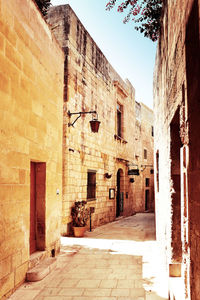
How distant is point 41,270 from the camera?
4555 mm

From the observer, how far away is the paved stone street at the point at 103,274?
4.02 metres

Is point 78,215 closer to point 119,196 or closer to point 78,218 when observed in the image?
point 78,218

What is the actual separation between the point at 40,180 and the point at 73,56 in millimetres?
4982

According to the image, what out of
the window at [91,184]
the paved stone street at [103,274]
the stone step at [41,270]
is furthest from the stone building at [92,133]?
the stone step at [41,270]

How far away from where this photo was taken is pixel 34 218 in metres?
5.34

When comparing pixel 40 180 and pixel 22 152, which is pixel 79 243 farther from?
pixel 22 152

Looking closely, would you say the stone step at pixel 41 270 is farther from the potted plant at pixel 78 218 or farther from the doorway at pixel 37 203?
the potted plant at pixel 78 218

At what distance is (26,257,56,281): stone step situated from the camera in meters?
4.43

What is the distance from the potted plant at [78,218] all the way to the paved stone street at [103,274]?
534 mm

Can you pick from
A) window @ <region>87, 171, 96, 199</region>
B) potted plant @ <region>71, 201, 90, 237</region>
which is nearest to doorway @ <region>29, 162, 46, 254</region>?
potted plant @ <region>71, 201, 90, 237</region>

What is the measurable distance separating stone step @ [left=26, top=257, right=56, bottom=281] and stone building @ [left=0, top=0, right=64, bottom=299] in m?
0.15

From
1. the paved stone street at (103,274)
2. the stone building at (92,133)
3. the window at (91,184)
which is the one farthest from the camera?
the window at (91,184)

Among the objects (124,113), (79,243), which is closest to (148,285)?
(79,243)

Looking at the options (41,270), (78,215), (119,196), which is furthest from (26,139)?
(119,196)
